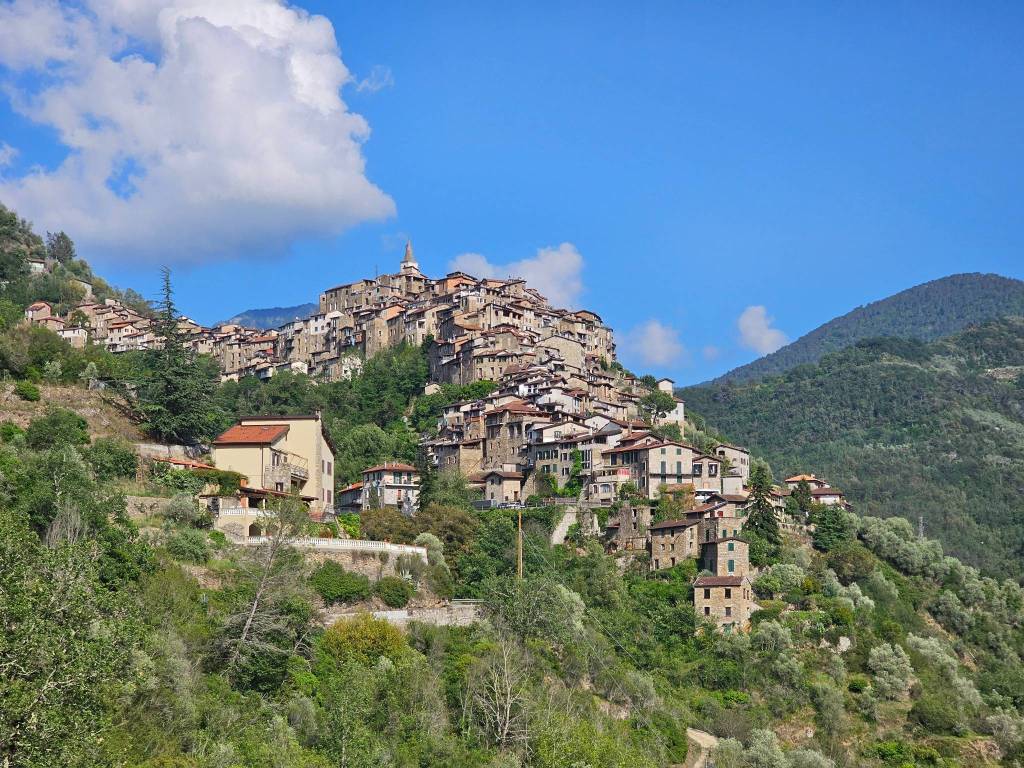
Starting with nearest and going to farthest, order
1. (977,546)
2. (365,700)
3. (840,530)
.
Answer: (365,700) < (840,530) < (977,546)

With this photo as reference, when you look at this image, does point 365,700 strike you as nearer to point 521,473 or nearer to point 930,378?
point 521,473

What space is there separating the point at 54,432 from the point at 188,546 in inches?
418

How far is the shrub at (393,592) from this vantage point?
5000cm

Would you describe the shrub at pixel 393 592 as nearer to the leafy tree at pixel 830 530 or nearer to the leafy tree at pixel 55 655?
the leafy tree at pixel 55 655

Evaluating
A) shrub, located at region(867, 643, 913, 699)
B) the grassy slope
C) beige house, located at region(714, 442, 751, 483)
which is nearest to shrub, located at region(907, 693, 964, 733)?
shrub, located at region(867, 643, 913, 699)

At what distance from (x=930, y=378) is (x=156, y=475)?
15906 cm

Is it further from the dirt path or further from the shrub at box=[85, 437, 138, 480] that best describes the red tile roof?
the shrub at box=[85, 437, 138, 480]

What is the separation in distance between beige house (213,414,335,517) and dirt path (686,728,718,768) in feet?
64.9

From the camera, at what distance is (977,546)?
12800cm

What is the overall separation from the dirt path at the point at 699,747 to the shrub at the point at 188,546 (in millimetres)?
22133

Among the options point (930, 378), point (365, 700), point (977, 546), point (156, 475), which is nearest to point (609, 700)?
point (365, 700)

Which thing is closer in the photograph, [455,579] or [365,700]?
[365,700]

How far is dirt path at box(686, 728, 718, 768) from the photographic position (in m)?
51.8

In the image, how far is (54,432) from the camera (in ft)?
168
